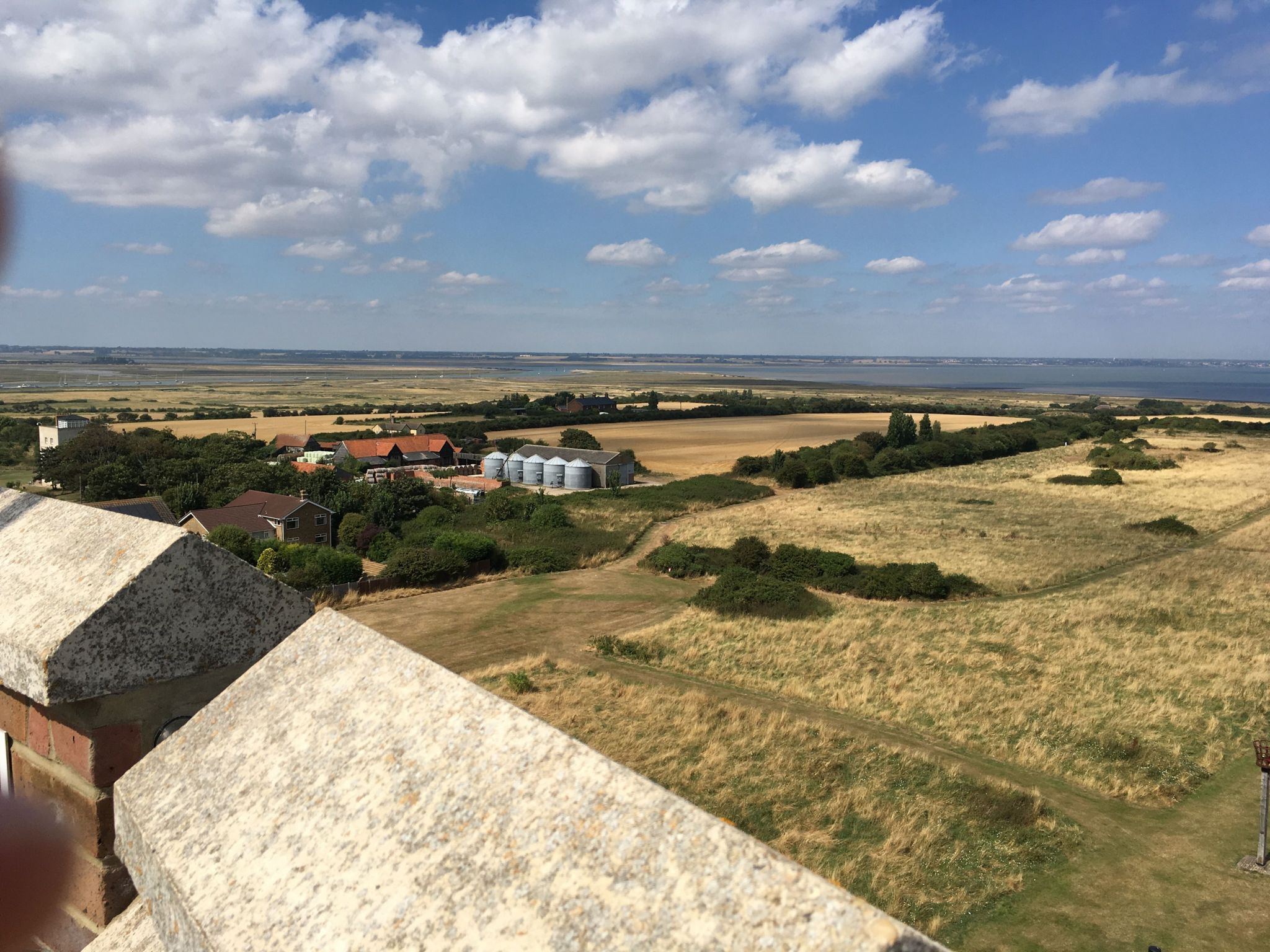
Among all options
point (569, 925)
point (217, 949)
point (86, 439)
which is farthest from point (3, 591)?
point (86, 439)

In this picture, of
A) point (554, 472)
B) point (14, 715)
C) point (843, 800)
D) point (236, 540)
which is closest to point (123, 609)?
point (14, 715)

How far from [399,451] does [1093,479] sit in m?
59.9

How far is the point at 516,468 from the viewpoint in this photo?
7238 cm

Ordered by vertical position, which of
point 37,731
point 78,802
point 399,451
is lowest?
point 399,451

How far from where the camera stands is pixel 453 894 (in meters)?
2.35

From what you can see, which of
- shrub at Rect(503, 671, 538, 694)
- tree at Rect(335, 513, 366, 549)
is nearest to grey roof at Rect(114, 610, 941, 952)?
shrub at Rect(503, 671, 538, 694)

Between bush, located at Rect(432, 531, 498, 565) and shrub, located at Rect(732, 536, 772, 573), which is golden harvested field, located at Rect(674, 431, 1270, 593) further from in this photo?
bush, located at Rect(432, 531, 498, 565)

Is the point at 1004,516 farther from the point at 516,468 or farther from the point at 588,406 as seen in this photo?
the point at 588,406

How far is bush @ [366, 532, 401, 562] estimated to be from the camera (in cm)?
4191

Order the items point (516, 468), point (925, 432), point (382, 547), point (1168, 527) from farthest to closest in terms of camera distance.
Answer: point (925, 432) → point (516, 468) → point (1168, 527) → point (382, 547)

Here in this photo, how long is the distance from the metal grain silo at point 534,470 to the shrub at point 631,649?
143 feet

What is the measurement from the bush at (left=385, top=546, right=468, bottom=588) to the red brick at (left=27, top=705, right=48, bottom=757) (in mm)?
33815

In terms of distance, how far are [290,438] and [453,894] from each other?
8699 centimetres

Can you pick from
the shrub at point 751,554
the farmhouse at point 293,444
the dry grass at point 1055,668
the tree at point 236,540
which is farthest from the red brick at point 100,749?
the farmhouse at point 293,444
